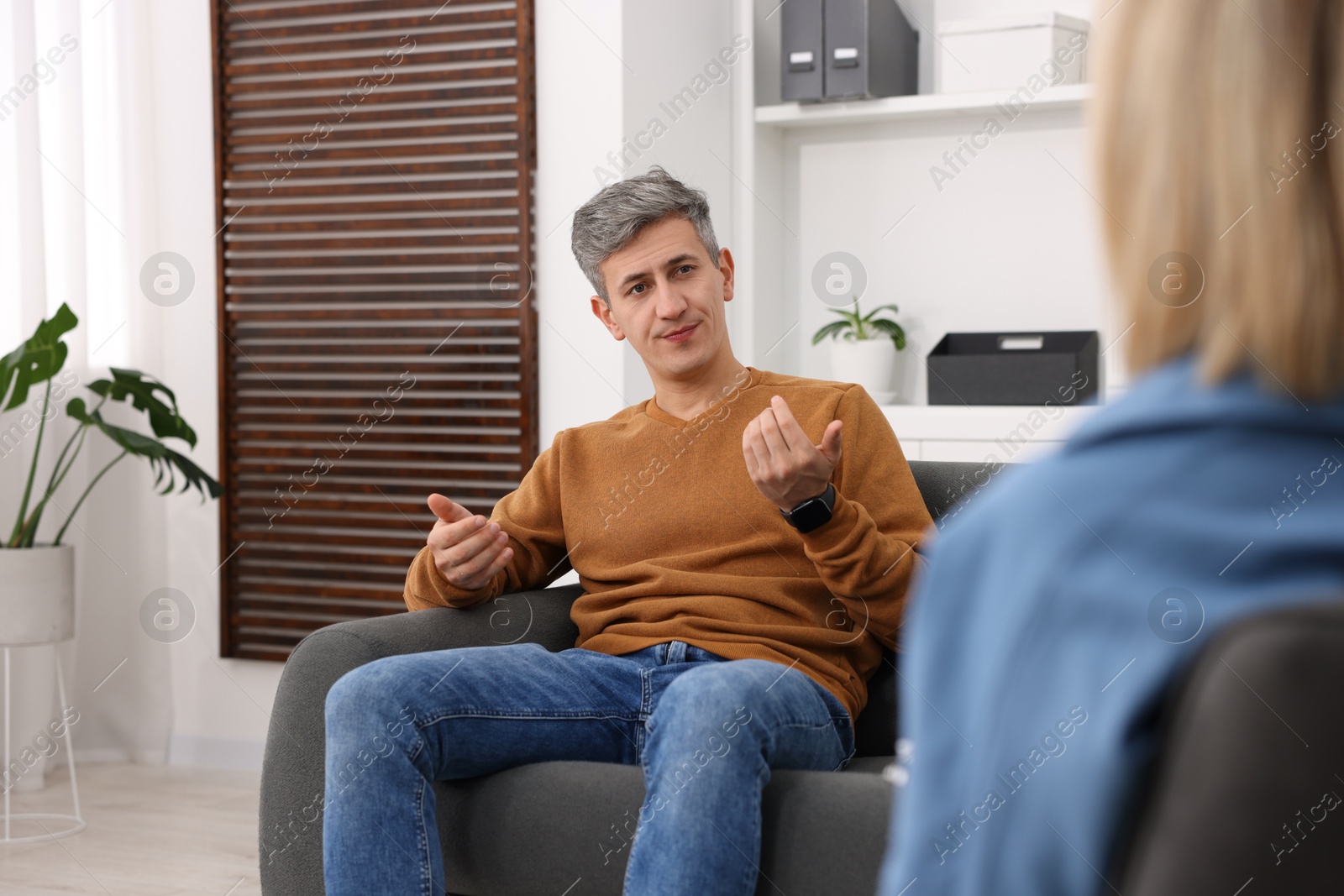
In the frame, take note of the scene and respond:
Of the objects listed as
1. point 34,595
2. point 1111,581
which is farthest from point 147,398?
point 1111,581

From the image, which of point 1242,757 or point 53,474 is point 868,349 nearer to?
point 53,474

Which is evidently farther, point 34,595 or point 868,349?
point 868,349

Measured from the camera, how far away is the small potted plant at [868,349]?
3334mm

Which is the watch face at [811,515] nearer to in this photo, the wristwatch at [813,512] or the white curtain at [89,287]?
the wristwatch at [813,512]

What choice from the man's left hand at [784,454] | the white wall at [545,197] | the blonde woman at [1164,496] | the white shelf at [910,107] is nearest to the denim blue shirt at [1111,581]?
the blonde woman at [1164,496]

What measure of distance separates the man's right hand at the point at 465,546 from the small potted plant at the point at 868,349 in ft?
5.37

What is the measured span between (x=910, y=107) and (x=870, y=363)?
631mm

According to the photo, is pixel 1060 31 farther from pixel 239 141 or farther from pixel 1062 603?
pixel 1062 603

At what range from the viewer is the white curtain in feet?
11.2

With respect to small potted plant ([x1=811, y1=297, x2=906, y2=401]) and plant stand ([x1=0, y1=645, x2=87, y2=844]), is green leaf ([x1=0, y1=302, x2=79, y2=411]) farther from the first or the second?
small potted plant ([x1=811, y1=297, x2=906, y2=401])

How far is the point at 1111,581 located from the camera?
0.52 metres

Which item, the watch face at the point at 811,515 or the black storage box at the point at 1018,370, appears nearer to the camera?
the watch face at the point at 811,515

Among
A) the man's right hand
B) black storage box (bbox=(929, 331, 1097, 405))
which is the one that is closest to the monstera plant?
the man's right hand

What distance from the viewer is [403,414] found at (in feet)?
11.0
